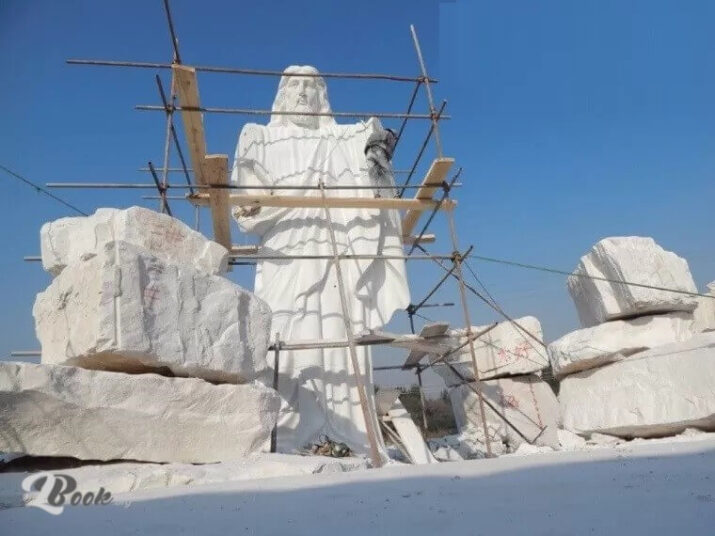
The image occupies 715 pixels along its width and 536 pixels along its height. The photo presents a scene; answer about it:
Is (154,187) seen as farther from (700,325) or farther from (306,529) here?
(700,325)

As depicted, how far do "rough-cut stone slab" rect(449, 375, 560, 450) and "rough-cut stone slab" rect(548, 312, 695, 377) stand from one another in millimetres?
1769

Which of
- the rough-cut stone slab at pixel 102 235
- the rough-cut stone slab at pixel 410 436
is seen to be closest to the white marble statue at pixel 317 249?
the rough-cut stone slab at pixel 410 436

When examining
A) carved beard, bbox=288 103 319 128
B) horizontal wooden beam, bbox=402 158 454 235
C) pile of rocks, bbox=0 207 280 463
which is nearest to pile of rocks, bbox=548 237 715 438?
horizontal wooden beam, bbox=402 158 454 235

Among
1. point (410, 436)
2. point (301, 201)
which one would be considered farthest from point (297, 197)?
point (410, 436)

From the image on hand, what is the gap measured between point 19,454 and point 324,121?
494 centimetres

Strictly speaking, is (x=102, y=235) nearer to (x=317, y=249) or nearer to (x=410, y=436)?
(x=317, y=249)

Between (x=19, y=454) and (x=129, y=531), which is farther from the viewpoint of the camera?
(x=19, y=454)

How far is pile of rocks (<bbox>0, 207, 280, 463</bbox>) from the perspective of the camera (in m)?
2.75

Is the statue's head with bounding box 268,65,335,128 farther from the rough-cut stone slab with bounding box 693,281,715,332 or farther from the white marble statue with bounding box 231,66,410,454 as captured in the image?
the rough-cut stone slab with bounding box 693,281,715,332

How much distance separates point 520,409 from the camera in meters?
7.05

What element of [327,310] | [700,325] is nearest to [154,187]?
[327,310]

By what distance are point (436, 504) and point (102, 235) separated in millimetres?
2732

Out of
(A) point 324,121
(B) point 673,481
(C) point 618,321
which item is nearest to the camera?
(B) point 673,481

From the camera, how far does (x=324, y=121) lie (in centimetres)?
661
